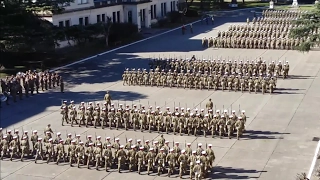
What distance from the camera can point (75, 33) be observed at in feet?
140

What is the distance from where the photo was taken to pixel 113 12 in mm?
56469

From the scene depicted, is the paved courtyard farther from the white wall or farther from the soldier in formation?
the white wall

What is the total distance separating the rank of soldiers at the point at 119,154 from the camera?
18734 mm

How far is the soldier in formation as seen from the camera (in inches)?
738

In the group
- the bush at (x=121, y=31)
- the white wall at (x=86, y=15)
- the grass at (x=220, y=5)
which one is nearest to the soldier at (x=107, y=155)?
the white wall at (x=86, y=15)

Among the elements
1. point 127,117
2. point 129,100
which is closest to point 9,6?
point 129,100

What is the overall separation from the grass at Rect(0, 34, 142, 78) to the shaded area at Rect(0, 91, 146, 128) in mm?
7041

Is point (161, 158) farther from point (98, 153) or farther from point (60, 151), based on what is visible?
point (60, 151)

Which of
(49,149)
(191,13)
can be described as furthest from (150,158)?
(191,13)

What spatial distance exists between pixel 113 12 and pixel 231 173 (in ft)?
130

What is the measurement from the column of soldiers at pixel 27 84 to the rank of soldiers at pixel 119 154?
9.04m

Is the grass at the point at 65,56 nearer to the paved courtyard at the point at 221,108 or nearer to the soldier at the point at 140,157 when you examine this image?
the paved courtyard at the point at 221,108

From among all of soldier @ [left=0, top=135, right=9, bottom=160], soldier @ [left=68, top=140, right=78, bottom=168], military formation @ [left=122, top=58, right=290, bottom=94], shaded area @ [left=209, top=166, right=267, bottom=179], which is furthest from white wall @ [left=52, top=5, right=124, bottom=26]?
shaded area @ [left=209, top=166, right=267, bottom=179]

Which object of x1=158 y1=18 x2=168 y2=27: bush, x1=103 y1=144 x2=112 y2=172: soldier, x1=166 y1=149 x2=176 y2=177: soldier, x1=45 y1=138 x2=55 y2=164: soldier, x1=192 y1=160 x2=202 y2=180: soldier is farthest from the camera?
x1=158 y1=18 x2=168 y2=27: bush
